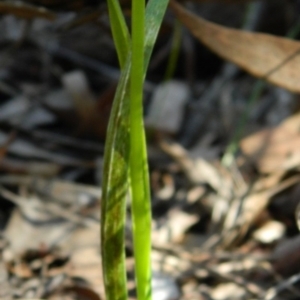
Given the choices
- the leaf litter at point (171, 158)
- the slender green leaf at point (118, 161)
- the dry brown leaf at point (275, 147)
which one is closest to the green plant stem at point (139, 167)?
the slender green leaf at point (118, 161)

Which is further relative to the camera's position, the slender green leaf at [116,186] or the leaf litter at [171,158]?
the leaf litter at [171,158]

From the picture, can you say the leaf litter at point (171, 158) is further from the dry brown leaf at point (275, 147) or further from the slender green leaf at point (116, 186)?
the slender green leaf at point (116, 186)

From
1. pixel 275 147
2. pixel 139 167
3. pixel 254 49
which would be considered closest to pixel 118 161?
pixel 139 167

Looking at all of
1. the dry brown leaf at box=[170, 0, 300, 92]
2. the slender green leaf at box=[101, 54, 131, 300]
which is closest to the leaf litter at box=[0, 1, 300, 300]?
the dry brown leaf at box=[170, 0, 300, 92]

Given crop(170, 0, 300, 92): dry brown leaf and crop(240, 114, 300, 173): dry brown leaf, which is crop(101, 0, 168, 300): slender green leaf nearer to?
crop(170, 0, 300, 92): dry brown leaf

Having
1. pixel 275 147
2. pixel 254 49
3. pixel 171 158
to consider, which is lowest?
pixel 171 158

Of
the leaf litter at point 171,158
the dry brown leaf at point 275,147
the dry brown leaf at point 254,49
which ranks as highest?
the dry brown leaf at point 254,49

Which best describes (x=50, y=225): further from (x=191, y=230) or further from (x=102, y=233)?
(x=102, y=233)

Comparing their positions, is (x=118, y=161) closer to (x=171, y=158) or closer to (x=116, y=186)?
(x=116, y=186)

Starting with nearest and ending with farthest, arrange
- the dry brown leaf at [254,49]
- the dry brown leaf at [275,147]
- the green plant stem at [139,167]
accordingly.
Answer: the green plant stem at [139,167], the dry brown leaf at [254,49], the dry brown leaf at [275,147]
